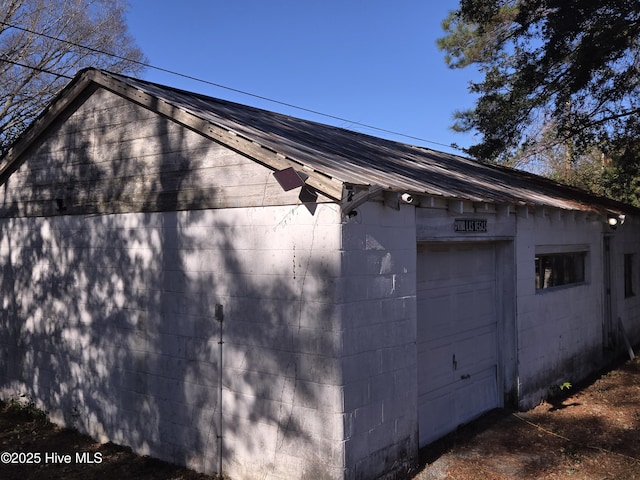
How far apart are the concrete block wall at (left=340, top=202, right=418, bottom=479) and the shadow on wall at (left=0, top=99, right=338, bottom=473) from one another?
254 mm

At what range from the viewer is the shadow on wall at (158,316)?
5.42m

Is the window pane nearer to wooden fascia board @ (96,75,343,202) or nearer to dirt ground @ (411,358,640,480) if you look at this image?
dirt ground @ (411,358,640,480)

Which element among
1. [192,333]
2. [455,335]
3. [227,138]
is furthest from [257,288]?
[455,335]

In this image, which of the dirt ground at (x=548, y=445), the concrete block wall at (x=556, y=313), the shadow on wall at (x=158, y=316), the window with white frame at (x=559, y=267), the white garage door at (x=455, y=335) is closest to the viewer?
the shadow on wall at (x=158, y=316)

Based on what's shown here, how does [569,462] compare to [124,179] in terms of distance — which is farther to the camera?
[124,179]

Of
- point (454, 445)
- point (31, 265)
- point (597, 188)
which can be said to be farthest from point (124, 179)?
point (597, 188)

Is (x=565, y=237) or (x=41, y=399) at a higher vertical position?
(x=565, y=237)

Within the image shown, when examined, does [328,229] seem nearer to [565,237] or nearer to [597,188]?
[565,237]

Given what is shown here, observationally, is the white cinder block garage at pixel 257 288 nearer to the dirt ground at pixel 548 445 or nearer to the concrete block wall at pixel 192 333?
the concrete block wall at pixel 192 333

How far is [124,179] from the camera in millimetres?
7062

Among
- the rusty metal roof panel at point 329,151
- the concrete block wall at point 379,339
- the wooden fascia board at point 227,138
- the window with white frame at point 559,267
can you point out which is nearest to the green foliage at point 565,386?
the window with white frame at point 559,267

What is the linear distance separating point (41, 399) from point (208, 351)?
359 cm

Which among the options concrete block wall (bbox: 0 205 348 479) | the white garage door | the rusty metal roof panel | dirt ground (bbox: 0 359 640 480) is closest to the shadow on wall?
concrete block wall (bbox: 0 205 348 479)

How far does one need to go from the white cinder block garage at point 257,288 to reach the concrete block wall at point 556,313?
0.21 feet
